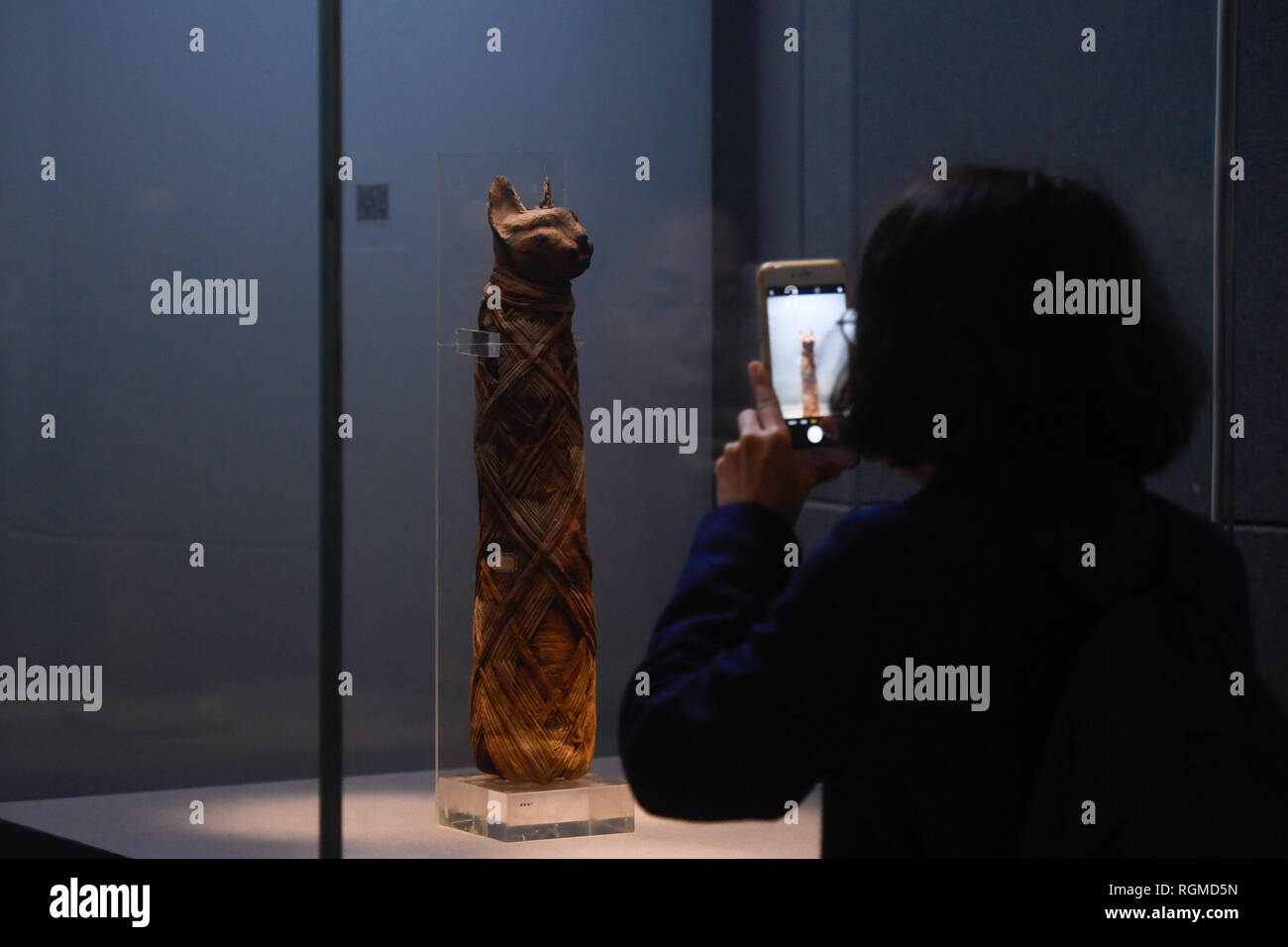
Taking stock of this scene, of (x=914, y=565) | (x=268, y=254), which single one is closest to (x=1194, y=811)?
(x=914, y=565)

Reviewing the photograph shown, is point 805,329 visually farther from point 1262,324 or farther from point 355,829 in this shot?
point 355,829

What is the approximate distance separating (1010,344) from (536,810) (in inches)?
58.7


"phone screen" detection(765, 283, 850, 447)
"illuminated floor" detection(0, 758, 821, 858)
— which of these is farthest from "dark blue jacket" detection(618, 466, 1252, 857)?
"illuminated floor" detection(0, 758, 821, 858)

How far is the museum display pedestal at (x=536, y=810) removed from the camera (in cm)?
225

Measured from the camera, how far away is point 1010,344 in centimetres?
95

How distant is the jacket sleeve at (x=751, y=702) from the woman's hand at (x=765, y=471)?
0.10 meters

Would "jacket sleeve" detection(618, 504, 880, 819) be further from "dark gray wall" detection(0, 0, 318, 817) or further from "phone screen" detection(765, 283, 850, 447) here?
"dark gray wall" detection(0, 0, 318, 817)

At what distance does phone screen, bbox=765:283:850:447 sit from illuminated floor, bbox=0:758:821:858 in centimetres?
61

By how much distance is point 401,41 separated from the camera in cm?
243

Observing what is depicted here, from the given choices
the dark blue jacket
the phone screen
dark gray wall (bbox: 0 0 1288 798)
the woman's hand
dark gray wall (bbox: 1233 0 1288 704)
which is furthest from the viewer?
dark gray wall (bbox: 0 0 1288 798)

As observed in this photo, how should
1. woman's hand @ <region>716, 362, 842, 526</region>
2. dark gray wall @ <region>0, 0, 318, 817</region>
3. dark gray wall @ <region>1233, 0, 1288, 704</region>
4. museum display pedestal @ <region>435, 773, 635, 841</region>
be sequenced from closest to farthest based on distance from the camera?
woman's hand @ <region>716, 362, 842, 526</region>, dark gray wall @ <region>1233, 0, 1288, 704</region>, museum display pedestal @ <region>435, 773, 635, 841</region>, dark gray wall @ <region>0, 0, 318, 817</region>

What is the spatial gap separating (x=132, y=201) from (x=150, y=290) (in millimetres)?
156

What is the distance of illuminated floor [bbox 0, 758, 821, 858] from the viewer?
1.92 metres

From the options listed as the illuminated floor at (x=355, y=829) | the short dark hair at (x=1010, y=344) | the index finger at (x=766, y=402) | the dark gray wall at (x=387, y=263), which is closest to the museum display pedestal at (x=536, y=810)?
the illuminated floor at (x=355, y=829)
